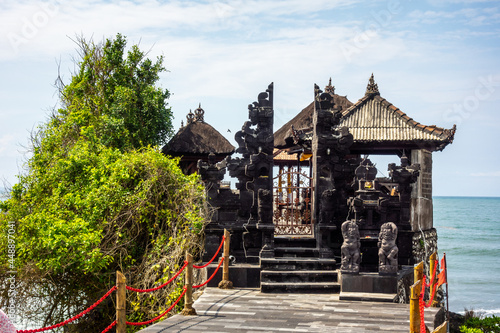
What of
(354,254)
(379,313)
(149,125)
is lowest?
(379,313)

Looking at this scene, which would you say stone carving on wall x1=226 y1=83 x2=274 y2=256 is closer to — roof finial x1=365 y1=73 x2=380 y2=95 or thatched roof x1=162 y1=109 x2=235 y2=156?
roof finial x1=365 y1=73 x2=380 y2=95

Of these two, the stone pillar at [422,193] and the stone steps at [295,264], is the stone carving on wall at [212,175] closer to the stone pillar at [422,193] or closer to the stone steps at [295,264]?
the stone steps at [295,264]

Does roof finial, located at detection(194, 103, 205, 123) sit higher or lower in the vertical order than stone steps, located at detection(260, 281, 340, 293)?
higher

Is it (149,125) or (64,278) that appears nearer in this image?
(64,278)

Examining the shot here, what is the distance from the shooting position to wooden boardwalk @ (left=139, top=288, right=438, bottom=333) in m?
9.34

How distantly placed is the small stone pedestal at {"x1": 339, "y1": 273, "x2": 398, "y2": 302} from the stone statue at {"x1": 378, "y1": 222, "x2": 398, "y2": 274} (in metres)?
0.16

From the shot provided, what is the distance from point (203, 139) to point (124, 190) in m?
12.5

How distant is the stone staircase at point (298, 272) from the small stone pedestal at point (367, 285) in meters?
0.60

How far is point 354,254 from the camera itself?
11.7 meters

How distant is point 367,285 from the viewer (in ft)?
38.4

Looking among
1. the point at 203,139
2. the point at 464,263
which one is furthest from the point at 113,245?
the point at 464,263

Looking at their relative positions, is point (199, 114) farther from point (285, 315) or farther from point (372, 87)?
point (285, 315)

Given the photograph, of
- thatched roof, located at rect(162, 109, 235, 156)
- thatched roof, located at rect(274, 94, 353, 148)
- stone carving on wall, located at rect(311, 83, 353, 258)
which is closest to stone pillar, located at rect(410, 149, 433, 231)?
thatched roof, located at rect(274, 94, 353, 148)

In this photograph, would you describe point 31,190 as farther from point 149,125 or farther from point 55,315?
point 149,125
